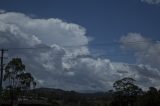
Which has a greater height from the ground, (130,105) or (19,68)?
(19,68)

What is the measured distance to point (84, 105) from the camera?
15012 cm

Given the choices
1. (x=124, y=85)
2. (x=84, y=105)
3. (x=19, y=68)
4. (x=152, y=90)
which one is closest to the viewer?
(x=19, y=68)

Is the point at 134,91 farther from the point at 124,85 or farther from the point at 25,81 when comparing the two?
the point at 25,81

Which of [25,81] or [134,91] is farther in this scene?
[134,91]

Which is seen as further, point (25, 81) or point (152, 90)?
point (152, 90)

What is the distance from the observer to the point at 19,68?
253 ft

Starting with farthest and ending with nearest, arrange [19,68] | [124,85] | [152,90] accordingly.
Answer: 1. [152,90]
2. [124,85]
3. [19,68]

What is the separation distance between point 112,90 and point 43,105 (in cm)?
1878

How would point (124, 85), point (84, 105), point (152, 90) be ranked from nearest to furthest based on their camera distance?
1. point (124, 85)
2. point (152, 90)
3. point (84, 105)

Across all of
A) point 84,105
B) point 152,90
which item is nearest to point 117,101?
point 152,90

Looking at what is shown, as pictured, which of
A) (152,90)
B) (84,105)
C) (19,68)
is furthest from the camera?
(84,105)

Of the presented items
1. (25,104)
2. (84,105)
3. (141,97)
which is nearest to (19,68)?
(25,104)

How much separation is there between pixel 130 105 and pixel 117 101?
138 inches

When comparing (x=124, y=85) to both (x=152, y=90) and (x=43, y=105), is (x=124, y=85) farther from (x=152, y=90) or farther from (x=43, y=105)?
(x=43, y=105)
